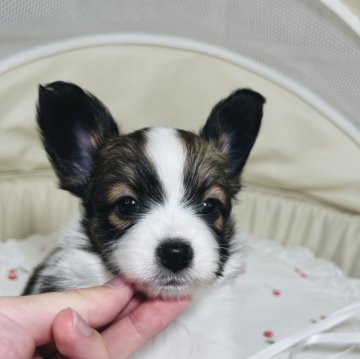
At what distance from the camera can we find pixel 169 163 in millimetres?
2199

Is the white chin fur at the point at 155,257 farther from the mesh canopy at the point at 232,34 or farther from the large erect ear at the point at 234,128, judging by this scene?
the mesh canopy at the point at 232,34

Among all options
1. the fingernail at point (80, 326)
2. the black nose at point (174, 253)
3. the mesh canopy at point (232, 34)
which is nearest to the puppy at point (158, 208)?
the black nose at point (174, 253)

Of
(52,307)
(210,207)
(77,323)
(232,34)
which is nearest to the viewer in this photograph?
(77,323)

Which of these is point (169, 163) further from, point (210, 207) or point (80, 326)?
point (80, 326)

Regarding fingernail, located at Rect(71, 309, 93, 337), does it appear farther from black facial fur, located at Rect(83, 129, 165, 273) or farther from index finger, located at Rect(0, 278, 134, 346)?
black facial fur, located at Rect(83, 129, 165, 273)

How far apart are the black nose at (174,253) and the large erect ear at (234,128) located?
28.0 inches

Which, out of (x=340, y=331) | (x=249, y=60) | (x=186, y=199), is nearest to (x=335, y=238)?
(x=340, y=331)

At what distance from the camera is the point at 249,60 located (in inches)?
126

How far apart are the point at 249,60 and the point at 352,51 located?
68 centimetres

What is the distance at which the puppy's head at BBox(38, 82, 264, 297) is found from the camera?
2.06 m

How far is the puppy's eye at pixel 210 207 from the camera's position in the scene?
2.29 meters

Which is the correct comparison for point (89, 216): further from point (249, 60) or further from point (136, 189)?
point (249, 60)

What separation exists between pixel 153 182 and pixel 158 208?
0.34 ft

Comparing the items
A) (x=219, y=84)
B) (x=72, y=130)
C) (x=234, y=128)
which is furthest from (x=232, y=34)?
(x=72, y=130)
